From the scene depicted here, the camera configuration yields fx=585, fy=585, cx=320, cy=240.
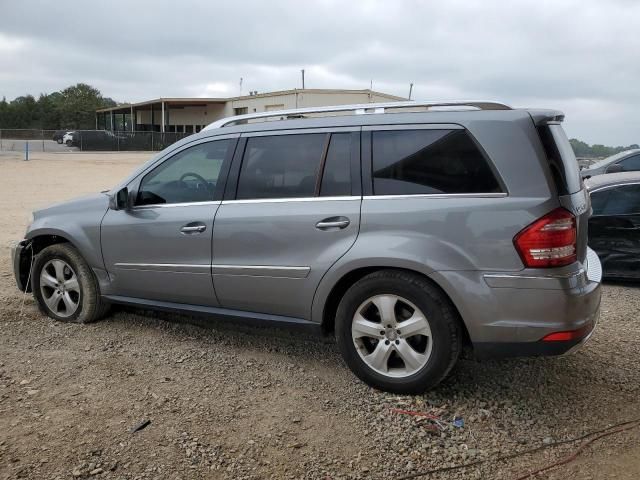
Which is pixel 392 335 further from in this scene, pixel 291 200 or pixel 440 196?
pixel 291 200

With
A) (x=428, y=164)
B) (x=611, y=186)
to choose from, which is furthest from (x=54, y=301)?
(x=611, y=186)

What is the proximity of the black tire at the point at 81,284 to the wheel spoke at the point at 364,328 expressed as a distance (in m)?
2.32

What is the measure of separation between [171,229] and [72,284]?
120 centimetres

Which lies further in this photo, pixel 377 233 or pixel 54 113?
pixel 54 113

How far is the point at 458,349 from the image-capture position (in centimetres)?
346

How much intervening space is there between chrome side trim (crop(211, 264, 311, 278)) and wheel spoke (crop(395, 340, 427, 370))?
2.48 ft

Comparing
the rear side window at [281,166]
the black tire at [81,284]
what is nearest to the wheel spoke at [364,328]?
the rear side window at [281,166]

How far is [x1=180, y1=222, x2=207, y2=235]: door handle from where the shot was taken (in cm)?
420

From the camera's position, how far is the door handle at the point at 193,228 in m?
4.20

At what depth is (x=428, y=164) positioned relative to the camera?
3531mm

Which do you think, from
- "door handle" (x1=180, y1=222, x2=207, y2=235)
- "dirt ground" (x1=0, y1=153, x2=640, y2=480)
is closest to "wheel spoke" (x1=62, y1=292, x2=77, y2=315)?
"dirt ground" (x1=0, y1=153, x2=640, y2=480)

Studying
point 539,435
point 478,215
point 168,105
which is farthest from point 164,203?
point 168,105

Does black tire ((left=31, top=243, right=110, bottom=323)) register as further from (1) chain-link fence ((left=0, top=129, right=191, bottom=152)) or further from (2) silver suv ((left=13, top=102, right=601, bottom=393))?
(1) chain-link fence ((left=0, top=129, right=191, bottom=152))

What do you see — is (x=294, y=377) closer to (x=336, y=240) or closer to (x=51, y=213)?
(x=336, y=240)
